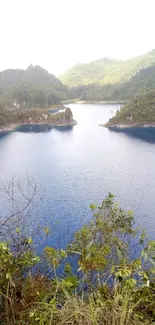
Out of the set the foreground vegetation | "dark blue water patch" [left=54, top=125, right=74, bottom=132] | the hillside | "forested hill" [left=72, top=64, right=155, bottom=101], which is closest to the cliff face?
"dark blue water patch" [left=54, top=125, right=74, bottom=132]

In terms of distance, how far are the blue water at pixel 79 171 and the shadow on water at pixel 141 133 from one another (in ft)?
3.15

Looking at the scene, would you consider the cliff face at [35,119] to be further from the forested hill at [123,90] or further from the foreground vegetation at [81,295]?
the foreground vegetation at [81,295]

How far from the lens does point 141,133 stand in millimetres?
58312

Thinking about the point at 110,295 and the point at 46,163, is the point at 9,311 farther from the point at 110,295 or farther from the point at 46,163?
the point at 46,163

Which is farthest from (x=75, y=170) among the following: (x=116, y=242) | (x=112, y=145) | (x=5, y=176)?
(x=116, y=242)

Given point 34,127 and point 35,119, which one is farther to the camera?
point 35,119

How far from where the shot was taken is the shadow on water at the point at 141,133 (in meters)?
53.2

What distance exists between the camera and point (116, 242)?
575cm

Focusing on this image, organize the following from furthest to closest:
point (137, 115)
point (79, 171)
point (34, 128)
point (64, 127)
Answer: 1. point (64, 127)
2. point (34, 128)
3. point (137, 115)
4. point (79, 171)

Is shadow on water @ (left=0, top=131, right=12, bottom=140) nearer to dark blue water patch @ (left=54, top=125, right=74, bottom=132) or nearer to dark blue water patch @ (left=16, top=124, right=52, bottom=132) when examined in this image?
dark blue water patch @ (left=16, top=124, right=52, bottom=132)

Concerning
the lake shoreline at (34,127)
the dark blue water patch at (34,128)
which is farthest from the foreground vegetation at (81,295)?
the dark blue water patch at (34,128)

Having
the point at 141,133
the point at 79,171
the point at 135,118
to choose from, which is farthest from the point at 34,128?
the point at 79,171

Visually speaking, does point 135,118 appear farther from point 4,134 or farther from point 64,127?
point 4,134

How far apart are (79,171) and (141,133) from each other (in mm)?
27941
